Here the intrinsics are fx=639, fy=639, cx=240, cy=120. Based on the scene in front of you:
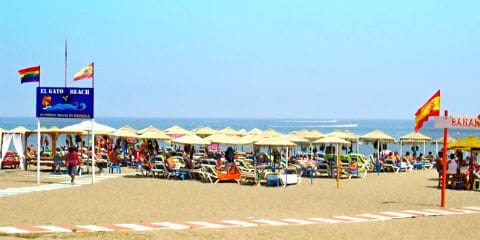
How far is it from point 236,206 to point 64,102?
760 cm

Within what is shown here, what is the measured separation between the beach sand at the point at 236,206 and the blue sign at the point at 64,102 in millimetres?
2305

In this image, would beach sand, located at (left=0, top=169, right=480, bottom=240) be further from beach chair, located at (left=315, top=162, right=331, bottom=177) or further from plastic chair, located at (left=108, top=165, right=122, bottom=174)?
plastic chair, located at (left=108, top=165, right=122, bottom=174)

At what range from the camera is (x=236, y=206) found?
593 inches

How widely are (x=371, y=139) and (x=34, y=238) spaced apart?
22.0 meters

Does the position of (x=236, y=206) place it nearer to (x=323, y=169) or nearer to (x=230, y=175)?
(x=230, y=175)

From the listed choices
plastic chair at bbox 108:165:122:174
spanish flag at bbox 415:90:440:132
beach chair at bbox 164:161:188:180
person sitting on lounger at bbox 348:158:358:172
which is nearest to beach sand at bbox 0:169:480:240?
A: beach chair at bbox 164:161:188:180

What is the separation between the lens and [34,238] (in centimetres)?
1016

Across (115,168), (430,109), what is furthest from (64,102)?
(430,109)

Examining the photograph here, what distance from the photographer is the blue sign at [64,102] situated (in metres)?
19.7

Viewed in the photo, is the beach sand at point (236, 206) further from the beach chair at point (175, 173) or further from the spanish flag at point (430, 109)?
the spanish flag at point (430, 109)

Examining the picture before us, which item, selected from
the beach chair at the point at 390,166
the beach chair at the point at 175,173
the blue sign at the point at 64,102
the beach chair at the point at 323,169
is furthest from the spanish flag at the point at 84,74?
the beach chair at the point at 390,166

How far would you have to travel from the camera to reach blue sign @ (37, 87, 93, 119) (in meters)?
19.7

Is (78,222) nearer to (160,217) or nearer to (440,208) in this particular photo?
(160,217)

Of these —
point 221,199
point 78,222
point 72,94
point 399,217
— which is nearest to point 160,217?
point 78,222
